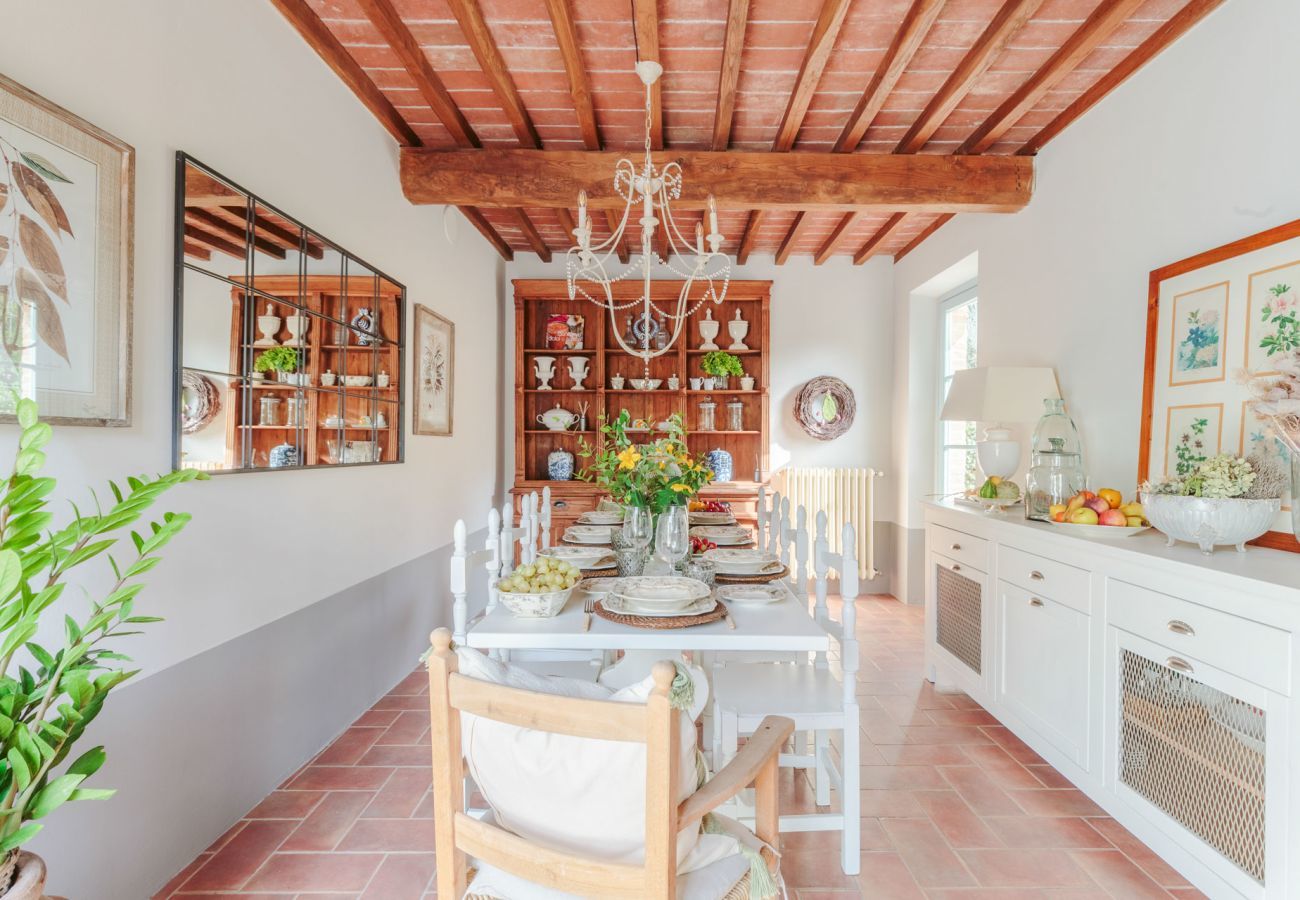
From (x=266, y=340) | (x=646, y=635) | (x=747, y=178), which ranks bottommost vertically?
(x=646, y=635)

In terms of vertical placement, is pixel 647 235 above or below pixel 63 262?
above

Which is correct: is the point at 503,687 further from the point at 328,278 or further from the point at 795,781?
the point at 328,278

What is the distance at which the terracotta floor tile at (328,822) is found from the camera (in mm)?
2027

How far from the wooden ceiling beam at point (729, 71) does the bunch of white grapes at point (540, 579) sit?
1874mm

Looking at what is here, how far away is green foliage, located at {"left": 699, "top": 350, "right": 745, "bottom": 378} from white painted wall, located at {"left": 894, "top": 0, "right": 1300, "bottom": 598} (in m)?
1.74

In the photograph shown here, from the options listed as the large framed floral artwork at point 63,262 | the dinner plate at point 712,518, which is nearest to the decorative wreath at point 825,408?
the dinner plate at point 712,518

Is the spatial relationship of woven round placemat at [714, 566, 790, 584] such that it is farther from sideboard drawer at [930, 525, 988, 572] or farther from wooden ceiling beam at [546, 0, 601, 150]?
wooden ceiling beam at [546, 0, 601, 150]

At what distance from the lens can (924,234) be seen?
15.4 ft

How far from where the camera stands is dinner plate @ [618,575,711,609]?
1818mm

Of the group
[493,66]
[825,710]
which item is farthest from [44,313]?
[825,710]

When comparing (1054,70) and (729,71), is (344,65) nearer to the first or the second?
(729,71)

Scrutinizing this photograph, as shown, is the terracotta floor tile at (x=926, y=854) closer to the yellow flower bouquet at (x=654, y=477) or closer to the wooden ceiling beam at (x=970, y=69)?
the yellow flower bouquet at (x=654, y=477)

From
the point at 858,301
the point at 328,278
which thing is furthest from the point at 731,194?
the point at 858,301

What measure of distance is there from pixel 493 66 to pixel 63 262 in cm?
168
